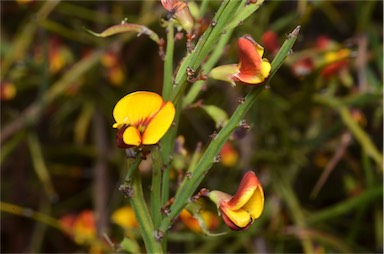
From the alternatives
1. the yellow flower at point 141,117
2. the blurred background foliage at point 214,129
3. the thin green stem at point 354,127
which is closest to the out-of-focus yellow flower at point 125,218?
the blurred background foliage at point 214,129

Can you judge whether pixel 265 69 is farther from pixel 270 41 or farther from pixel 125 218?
pixel 125 218

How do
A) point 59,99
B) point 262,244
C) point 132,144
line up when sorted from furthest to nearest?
point 59,99 < point 262,244 < point 132,144

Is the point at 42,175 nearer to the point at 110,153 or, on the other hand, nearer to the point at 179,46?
the point at 110,153

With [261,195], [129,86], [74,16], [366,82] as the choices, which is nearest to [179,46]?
[129,86]

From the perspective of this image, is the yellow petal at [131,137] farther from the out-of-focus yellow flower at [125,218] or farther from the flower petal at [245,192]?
the out-of-focus yellow flower at [125,218]

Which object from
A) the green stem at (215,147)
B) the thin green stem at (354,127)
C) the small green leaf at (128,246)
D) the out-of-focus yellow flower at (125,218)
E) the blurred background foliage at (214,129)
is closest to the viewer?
the green stem at (215,147)

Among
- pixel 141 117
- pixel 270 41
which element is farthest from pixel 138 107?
pixel 270 41
